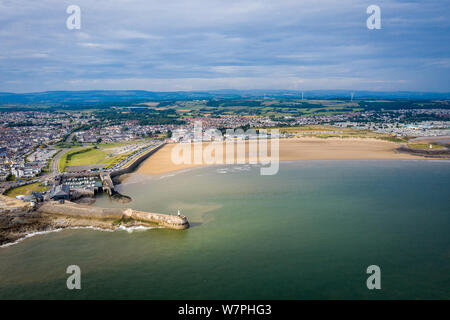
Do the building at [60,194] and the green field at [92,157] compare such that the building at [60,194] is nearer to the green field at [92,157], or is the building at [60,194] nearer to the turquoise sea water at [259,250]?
the turquoise sea water at [259,250]

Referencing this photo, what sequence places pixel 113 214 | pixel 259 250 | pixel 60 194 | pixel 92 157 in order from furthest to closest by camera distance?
pixel 92 157 < pixel 60 194 < pixel 113 214 < pixel 259 250

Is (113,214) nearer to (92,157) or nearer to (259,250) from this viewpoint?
(259,250)

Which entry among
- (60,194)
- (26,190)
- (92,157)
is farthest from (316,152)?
(26,190)

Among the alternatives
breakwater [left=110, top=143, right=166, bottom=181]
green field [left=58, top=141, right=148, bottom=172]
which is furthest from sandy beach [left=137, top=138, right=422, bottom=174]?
green field [left=58, top=141, right=148, bottom=172]

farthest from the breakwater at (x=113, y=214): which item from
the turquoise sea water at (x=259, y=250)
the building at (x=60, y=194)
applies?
the building at (x=60, y=194)

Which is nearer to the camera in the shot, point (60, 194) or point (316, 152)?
point (60, 194)
